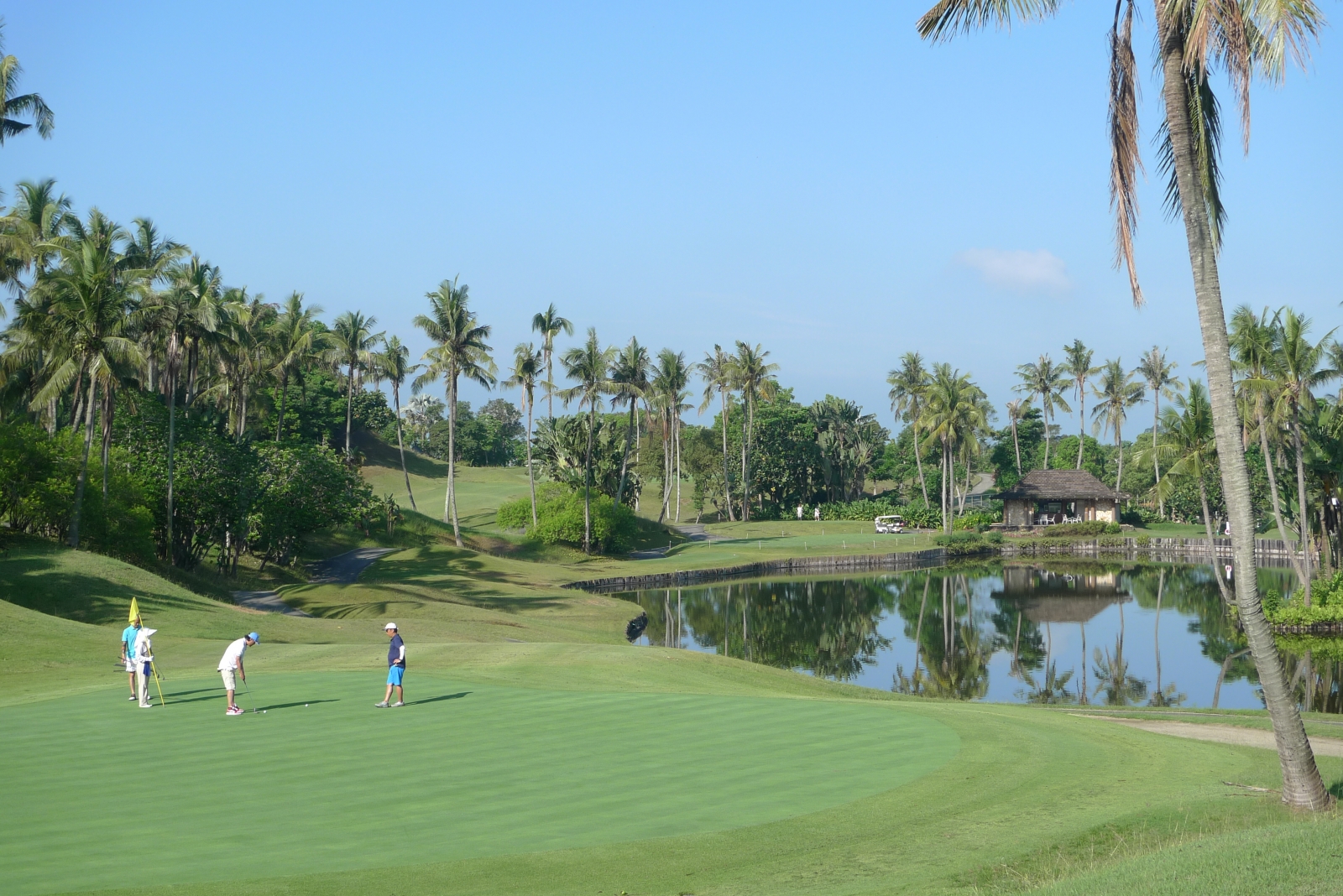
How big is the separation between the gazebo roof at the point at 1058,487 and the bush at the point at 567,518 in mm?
43377

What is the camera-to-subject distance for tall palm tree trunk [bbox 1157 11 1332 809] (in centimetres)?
1385

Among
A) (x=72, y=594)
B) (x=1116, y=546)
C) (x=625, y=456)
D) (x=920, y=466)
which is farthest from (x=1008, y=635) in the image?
(x=920, y=466)

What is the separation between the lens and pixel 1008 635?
52.3 m

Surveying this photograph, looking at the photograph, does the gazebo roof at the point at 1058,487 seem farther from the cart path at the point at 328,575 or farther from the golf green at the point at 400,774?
the golf green at the point at 400,774

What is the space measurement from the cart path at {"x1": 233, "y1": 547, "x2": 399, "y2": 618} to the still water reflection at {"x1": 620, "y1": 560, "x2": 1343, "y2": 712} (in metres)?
16.8

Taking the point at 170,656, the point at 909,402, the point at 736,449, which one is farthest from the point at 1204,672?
the point at 736,449

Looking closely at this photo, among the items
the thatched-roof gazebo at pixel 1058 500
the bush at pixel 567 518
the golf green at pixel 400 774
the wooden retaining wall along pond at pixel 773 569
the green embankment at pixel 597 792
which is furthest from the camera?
the thatched-roof gazebo at pixel 1058 500

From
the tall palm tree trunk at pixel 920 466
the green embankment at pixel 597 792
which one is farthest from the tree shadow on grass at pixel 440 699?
the tall palm tree trunk at pixel 920 466

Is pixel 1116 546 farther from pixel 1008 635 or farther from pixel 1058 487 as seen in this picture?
pixel 1008 635

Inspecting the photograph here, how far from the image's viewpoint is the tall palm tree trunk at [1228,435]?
13852 mm

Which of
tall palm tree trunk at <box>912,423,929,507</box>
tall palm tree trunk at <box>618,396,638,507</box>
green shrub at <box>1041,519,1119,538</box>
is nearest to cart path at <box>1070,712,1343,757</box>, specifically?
tall palm tree trunk at <box>618,396,638,507</box>

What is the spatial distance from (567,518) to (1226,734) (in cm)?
6164

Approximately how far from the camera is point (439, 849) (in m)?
12.5

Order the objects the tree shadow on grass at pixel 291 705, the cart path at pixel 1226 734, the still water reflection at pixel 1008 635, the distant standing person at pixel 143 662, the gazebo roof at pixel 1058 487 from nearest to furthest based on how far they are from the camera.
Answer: the cart path at pixel 1226 734
the distant standing person at pixel 143 662
the tree shadow on grass at pixel 291 705
the still water reflection at pixel 1008 635
the gazebo roof at pixel 1058 487
